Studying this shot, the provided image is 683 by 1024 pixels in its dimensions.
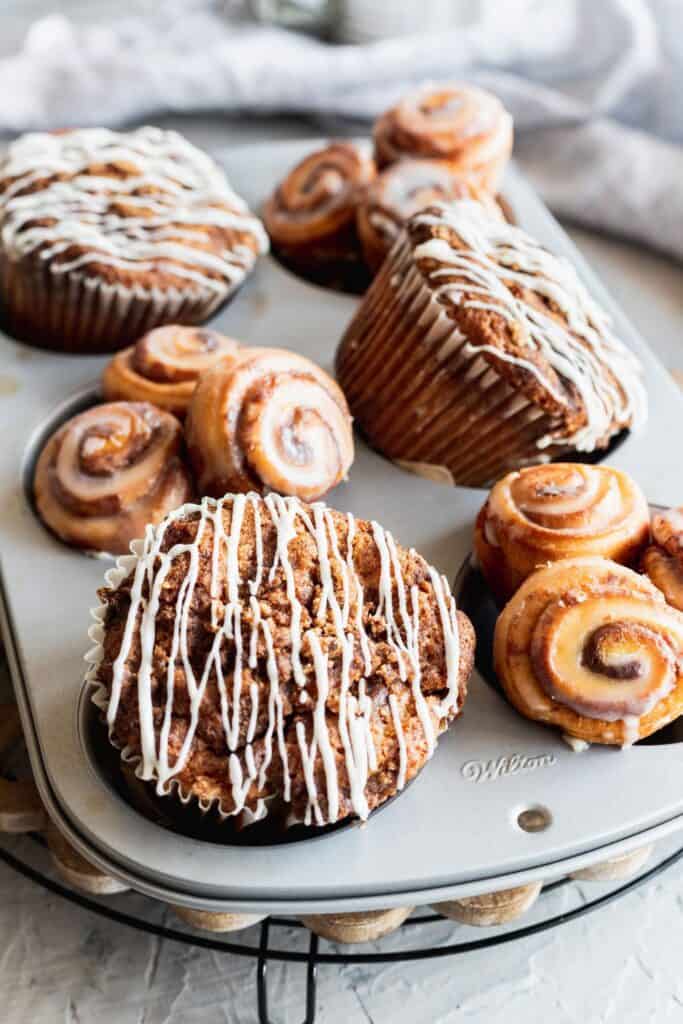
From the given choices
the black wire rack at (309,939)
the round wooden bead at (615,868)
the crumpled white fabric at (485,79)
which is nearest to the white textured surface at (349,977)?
the black wire rack at (309,939)

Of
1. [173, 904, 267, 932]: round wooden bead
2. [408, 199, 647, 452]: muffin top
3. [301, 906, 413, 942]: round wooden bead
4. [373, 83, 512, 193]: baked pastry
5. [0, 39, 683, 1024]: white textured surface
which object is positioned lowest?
[0, 39, 683, 1024]: white textured surface

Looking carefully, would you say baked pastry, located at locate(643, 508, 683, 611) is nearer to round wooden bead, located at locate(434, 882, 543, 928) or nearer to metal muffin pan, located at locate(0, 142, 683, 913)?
metal muffin pan, located at locate(0, 142, 683, 913)

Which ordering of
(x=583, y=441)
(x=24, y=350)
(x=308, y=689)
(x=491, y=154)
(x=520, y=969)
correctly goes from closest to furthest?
(x=308, y=689), (x=520, y=969), (x=583, y=441), (x=24, y=350), (x=491, y=154)

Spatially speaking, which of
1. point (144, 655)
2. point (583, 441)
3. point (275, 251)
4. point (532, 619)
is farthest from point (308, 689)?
point (275, 251)

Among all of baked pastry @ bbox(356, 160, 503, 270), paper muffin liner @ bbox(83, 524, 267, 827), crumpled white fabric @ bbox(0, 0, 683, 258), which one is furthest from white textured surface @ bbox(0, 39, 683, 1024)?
crumpled white fabric @ bbox(0, 0, 683, 258)

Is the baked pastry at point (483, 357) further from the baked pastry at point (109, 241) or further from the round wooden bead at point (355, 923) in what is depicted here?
the round wooden bead at point (355, 923)

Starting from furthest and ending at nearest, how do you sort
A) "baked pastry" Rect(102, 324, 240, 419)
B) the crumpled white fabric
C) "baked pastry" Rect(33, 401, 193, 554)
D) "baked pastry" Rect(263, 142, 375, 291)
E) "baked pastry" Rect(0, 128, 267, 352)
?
1. the crumpled white fabric
2. "baked pastry" Rect(263, 142, 375, 291)
3. "baked pastry" Rect(0, 128, 267, 352)
4. "baked pastry" Rect(102, 324, 240, 419)
5. "baked pastry" Rect(33, 401, 193, 554)

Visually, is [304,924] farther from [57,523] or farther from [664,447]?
[664,447]
